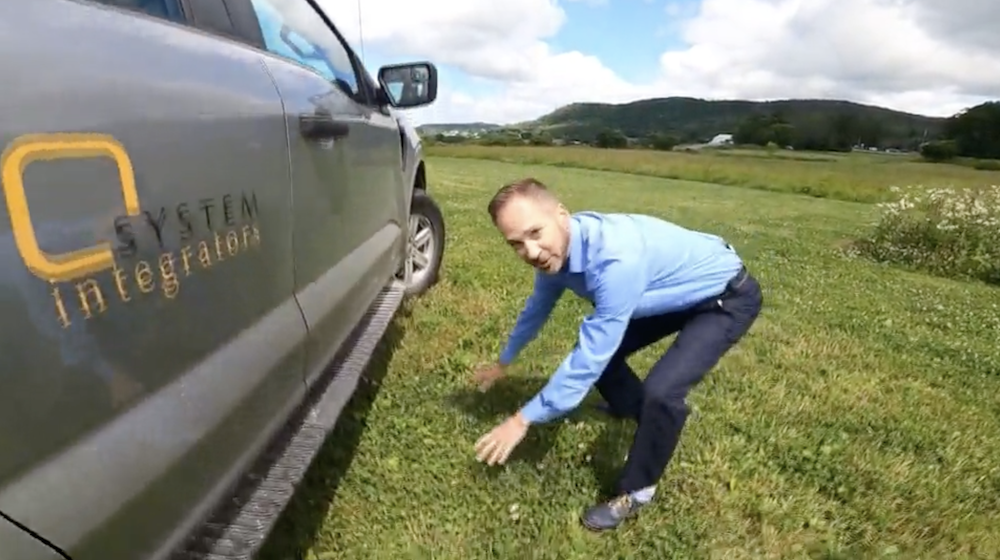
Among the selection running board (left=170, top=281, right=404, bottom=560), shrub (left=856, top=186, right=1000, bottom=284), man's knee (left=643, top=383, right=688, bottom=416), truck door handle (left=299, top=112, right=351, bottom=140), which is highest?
truck door handle (left=299, top=112, right=351, bottom=140)

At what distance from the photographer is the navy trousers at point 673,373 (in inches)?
106

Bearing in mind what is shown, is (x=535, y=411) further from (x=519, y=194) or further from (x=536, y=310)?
(x=519, y=194)

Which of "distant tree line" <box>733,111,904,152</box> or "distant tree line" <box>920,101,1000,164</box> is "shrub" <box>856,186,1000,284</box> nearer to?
"distant tree line" <box>920,101,1000,164</box>

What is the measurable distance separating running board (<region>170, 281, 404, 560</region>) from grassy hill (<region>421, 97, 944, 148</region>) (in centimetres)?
5645

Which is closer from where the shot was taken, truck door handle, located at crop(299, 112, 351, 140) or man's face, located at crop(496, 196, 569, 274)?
truck door handle, located at crop(299, 112, 351, 140)

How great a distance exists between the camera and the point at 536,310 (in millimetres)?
2945

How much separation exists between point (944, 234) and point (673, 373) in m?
9.26

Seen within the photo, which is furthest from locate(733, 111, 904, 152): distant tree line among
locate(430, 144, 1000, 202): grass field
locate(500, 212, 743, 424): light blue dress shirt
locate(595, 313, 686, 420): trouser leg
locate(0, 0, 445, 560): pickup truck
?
locate(0, 0, 445, 560): pickup truck

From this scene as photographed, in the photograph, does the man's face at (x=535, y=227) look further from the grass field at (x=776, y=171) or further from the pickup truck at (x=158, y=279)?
the grass field at (x=776, y=171)

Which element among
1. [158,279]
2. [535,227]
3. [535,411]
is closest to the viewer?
[158,279]

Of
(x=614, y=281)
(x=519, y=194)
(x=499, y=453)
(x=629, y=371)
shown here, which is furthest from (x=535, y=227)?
(x=629, y=371)

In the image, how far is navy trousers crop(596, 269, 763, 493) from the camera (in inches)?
106

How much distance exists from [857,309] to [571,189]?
566 inches

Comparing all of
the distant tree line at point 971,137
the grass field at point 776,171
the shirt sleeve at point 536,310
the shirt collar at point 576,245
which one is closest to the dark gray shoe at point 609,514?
the shirt sleeve at point 536,310
